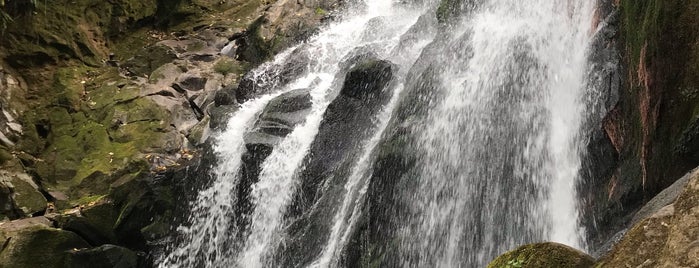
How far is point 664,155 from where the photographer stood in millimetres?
4703

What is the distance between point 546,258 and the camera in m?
3.66

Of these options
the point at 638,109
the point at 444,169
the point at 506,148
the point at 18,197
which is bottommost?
the point at 18,197

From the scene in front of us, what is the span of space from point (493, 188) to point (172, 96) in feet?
30.9

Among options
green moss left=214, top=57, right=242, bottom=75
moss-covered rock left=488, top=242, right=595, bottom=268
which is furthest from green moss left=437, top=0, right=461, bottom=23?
moss-covered rock left=488, top=242, right=595, bottom=268

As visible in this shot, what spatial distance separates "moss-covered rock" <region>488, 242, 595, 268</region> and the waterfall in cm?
313

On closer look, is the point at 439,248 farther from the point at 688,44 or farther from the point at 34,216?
the point at 34,216

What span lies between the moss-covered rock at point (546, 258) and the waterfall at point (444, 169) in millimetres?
3127

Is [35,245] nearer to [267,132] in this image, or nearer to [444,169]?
[267,132]

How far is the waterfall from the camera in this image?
292 inches

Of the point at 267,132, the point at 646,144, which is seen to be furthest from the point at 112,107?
the point at 646,144

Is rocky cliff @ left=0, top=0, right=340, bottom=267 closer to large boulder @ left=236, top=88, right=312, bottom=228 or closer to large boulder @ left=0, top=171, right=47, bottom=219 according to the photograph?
large boulder @ left=0, top=171, right=47, bottom=219

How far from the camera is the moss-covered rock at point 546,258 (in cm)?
355

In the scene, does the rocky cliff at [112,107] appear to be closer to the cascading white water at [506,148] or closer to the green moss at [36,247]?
the green moss at [36,247]

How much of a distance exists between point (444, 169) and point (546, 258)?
4675mm
